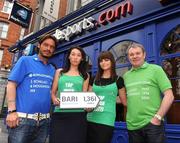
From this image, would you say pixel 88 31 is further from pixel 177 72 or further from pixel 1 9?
pixel 1 9

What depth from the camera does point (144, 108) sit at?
2.88m

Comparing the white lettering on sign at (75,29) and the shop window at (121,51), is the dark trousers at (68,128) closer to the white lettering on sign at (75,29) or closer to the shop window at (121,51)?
the shop window at (121,51)

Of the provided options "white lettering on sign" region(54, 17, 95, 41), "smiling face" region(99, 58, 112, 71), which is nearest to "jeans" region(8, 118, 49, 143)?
"smiling face" region(99, 58, 112, 71)

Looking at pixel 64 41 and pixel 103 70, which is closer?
pixel 103 70

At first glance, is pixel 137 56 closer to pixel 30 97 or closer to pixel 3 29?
pixel 30 97

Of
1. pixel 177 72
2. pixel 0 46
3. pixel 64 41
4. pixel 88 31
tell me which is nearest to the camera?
pixel 177 72

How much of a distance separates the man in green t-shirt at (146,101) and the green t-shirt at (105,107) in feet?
0.70

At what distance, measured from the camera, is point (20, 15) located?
1182 cm

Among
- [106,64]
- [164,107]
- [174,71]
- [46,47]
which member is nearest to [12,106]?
[46,47]

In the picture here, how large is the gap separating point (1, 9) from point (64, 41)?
18.5 metres

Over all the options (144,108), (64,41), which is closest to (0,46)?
(64,41)

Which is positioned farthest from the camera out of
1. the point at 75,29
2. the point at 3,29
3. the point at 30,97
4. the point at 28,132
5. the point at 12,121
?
the point at 3,29

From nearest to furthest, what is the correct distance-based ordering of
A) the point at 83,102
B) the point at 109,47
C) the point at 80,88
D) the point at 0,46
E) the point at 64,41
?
1. the point at 83,102
2. the point at 80,88
3. the point at 109,47
4. the point at 64,41
5. the point at 0,46

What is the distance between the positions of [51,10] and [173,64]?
6626mm
